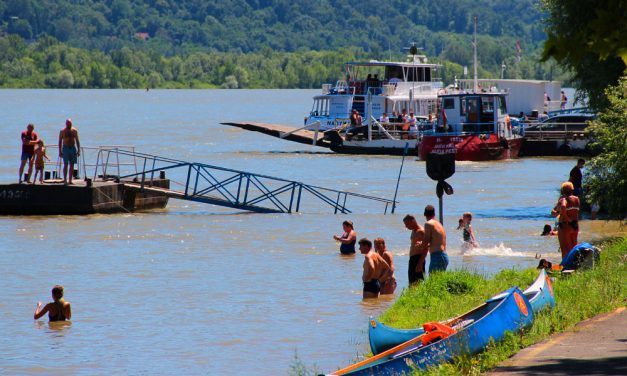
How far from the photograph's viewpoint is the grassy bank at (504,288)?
38.9 ft

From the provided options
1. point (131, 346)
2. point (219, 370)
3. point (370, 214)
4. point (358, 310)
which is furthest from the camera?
point (370, 214)

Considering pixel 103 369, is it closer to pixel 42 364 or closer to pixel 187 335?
pixel 42 364

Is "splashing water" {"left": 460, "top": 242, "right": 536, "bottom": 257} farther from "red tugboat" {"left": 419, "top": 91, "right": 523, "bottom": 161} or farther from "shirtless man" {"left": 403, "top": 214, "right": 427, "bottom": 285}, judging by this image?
"red tugboat" {"left": 419, "top": 91, "right": 523, "bottom": 161}

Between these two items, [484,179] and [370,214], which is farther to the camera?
[484,179]

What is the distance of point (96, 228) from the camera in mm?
29891

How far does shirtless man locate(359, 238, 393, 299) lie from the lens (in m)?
19.0

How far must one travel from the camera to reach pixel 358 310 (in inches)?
727

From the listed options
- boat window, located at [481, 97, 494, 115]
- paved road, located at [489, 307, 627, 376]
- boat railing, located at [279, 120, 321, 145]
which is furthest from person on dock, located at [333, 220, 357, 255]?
boat railing, located at [279, 120, 321, 145]

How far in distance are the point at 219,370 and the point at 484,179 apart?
114 feet

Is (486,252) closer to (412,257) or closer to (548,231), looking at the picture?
(548,231)

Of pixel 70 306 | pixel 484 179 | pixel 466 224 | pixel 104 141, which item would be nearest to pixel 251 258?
pixel 466 224

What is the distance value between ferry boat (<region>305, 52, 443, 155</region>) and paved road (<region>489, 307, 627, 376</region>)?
48819 millimetres

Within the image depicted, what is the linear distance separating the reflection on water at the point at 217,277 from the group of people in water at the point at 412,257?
1.29ft

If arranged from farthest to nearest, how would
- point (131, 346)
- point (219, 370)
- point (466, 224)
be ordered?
point (466, 224)
point (131, 346)
point (219, 370)
